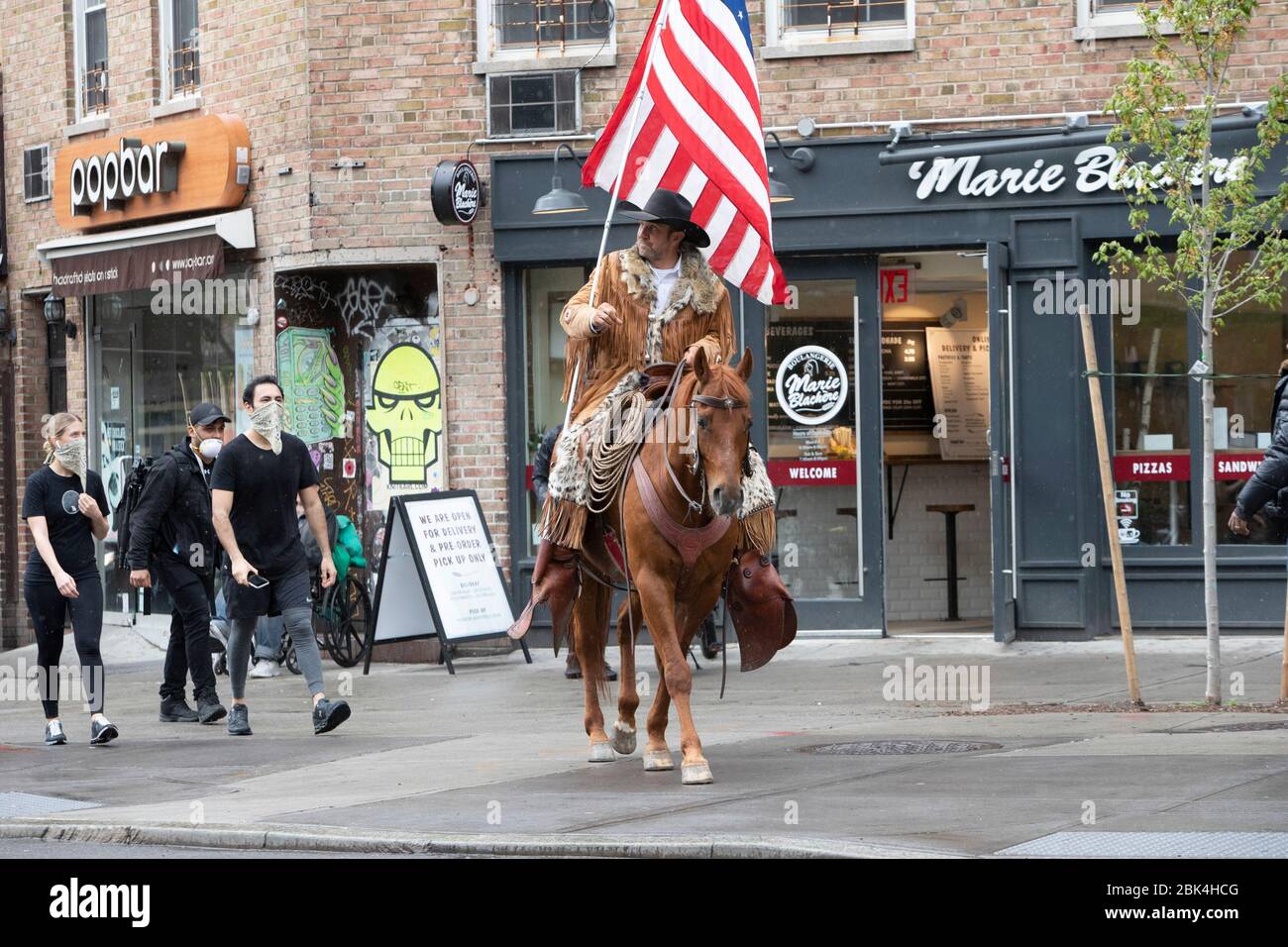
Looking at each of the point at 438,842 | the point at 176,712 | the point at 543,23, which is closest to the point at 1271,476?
the point at 438,842

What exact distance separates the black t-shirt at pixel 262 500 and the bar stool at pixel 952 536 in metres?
8.03

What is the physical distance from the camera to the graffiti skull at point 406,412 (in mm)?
16938

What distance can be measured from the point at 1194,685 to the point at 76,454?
7.58m

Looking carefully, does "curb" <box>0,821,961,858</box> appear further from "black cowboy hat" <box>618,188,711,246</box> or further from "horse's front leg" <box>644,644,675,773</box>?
"black cowboy hat" <box>618,188,711,246</box>

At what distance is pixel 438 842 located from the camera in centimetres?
728

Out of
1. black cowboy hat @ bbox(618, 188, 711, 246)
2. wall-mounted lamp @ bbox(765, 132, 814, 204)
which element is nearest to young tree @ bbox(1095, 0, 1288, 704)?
black cowboy hat @ bbox(618, 188, 711, 246)

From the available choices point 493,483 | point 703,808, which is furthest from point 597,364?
point 493,483

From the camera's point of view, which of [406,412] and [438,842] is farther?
[406,412]

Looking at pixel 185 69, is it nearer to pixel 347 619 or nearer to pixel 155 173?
pixel 155 173

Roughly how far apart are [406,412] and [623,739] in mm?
7823

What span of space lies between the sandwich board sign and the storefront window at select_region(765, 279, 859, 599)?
2.66 meters

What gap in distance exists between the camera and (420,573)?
15344 millimetres

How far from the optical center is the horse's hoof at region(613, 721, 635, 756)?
32.1 ft
